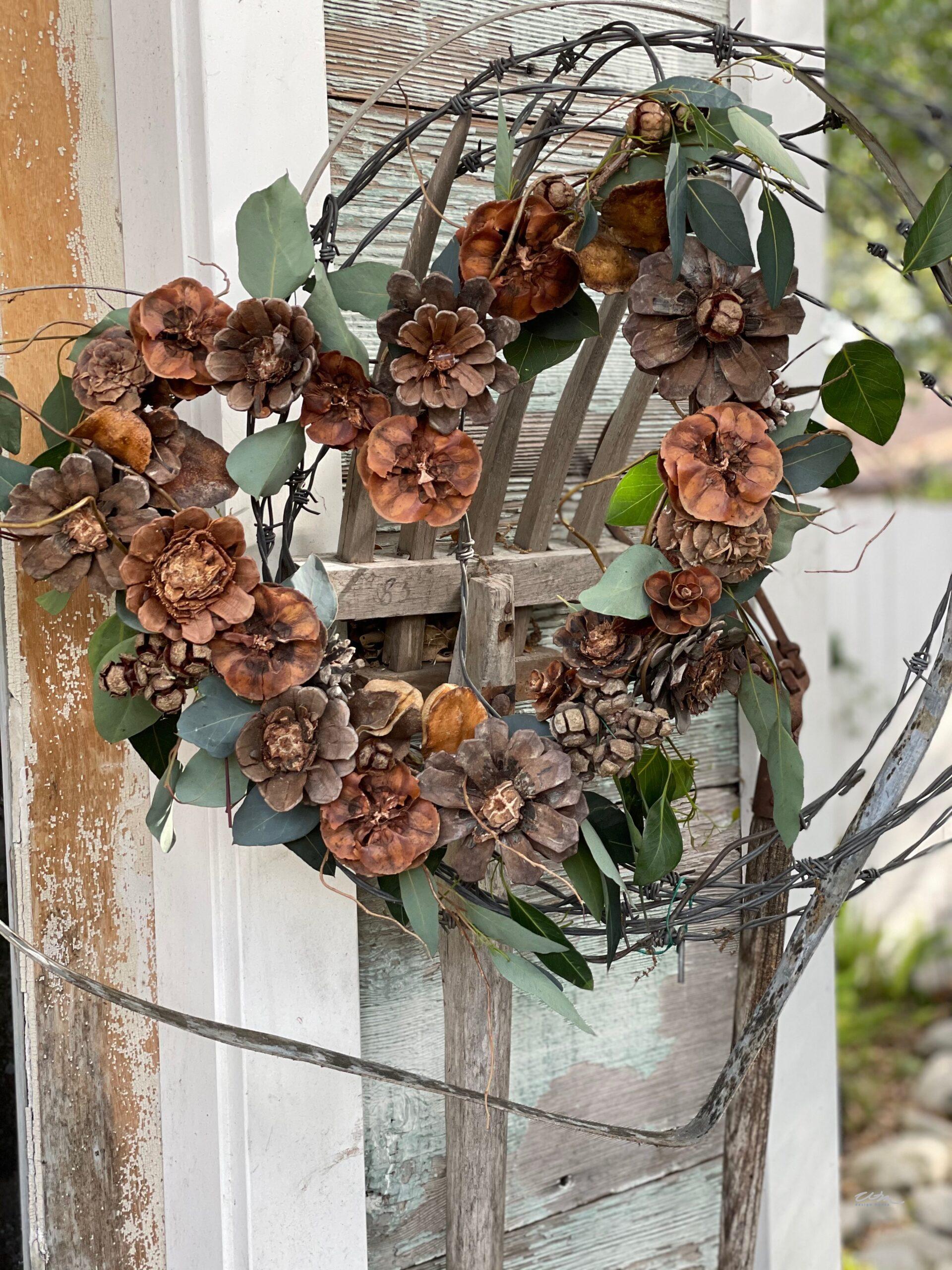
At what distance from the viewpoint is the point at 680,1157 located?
3.23 ft

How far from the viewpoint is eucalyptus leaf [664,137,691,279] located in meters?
0.53

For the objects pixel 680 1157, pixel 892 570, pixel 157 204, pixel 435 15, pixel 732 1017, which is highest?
pixel 435 15

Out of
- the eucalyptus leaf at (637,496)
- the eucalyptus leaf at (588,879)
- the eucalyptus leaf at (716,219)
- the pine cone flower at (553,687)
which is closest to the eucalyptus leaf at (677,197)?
the eucalyptus leaf at (716,219)

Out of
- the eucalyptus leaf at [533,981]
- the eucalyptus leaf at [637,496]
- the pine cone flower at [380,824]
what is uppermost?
the eucalyptus leaf at [637,496]

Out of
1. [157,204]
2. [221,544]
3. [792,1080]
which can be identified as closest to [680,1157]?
[792,1080]

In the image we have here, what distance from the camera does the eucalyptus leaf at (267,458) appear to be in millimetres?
541

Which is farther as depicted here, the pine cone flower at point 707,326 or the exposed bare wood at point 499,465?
the exposed bare wood at point 499,465

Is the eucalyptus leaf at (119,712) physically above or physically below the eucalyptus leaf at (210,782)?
above

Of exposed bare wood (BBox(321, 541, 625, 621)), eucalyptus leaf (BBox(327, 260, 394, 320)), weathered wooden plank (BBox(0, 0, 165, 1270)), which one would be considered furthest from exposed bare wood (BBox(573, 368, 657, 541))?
weathered wooden plank (BBox(0, 0, 165, 1270))

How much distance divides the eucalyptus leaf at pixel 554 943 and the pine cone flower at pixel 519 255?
1.05ft

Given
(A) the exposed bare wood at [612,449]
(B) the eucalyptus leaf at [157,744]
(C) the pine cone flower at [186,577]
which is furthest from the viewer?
(A) the exposed bare wood at [612,449]

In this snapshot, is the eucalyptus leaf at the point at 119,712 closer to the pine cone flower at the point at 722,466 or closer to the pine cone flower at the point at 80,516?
the pine cone flower at the point at 80,516

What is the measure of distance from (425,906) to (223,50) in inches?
19.6

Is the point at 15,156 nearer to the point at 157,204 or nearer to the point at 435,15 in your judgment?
the point at 157,204
